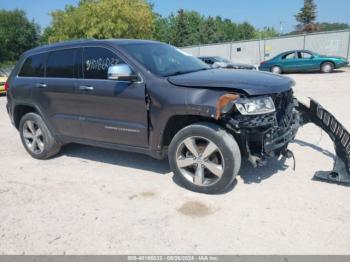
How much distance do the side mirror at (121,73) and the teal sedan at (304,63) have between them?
59.4ft

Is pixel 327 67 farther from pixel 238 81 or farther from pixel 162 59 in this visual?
pixel 238 81

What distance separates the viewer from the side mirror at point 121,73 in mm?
4129

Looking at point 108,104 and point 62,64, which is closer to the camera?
point 108,104

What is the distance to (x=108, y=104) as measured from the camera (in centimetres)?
466

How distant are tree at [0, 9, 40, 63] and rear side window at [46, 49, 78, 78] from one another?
3730cm

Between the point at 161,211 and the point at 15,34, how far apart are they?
42.2m

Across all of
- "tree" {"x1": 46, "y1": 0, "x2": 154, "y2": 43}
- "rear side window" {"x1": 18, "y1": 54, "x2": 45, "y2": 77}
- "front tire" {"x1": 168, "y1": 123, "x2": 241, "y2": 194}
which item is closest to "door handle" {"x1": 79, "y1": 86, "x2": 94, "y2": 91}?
"rear side window" {"x1": 18, "y1": 54, "x2": 45, "y2": 77}

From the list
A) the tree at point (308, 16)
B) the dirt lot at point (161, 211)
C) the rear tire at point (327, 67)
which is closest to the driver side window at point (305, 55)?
the rear tire at point (327, 67)

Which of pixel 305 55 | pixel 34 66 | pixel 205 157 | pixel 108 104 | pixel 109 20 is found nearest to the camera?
pixel 205 157

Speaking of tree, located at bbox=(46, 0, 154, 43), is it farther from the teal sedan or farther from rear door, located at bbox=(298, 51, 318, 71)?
rear door, located at bbox=(298, 51, 318, 71)

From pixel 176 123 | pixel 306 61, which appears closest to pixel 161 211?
pixel 176 123

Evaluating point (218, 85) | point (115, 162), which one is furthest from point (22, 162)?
point (218, 85)

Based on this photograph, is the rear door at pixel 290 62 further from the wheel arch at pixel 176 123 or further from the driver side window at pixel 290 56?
the wheel arch at pixel 176 123

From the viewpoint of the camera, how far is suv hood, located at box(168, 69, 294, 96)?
147 inches
